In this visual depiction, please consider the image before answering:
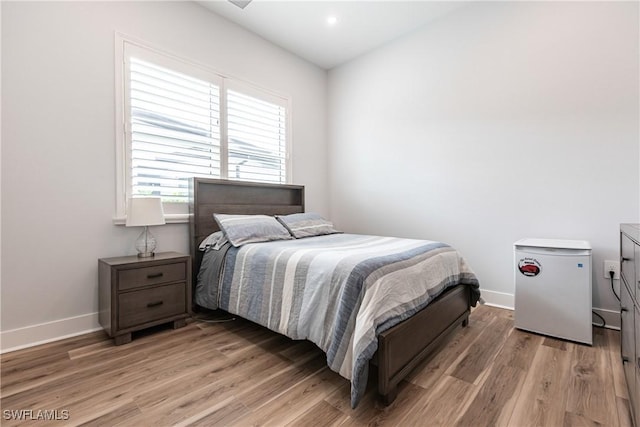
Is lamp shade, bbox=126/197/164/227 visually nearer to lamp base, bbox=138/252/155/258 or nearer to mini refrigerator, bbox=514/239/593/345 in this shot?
lamp base, bbox=138/252/155/258

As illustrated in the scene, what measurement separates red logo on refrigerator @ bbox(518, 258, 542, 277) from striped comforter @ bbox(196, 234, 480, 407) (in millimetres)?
373

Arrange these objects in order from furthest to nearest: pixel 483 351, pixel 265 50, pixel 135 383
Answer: pixel 265 50 → pixel 483 351 → pixel 135 383

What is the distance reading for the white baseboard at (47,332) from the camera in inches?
75.0

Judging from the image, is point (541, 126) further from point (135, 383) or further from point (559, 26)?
point (135, 383)

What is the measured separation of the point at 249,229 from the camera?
254 cm

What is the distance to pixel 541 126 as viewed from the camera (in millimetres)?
2490

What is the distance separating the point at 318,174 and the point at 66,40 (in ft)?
9.23

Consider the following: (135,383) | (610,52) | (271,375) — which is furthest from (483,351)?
(610,52)

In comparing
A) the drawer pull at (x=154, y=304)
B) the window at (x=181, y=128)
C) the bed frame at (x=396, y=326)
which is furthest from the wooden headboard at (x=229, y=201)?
the drawer pull at (x=154, y=304)

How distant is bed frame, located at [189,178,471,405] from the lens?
1393 mm

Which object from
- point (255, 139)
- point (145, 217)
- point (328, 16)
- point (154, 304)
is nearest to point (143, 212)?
point (145, 217)

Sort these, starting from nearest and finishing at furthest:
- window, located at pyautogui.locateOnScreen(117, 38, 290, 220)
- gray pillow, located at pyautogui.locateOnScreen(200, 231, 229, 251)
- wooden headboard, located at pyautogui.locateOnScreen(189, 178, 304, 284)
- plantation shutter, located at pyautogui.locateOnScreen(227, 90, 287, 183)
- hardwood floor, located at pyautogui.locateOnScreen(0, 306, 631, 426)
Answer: hardwood floor, located at pyautogui.locateOnScreen(0, 306, 631, 426)
window, located at pyautogui.locateOnScreen(117, 38, 290, 220)
gray pillow, located at pyautogui.locateOnScreen(200, 231, 229, 251)
wooden headboard, located at pyautogui.locateOnScreen(189, 178, 304, 284)
plantation shutter, located at pyautogui.locateOnScreen(227, 90, 287, 183)

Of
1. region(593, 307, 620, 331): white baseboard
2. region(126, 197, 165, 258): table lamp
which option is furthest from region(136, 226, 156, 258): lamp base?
region(593, 307, 620, 331): white baseboard

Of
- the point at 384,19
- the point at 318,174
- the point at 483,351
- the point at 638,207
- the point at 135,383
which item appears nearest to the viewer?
the point at 135,383
